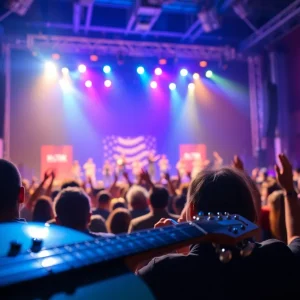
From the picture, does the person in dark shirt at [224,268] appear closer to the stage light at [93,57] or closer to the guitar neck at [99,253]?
the guitar neck at [99,253]

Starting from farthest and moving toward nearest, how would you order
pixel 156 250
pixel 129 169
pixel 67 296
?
pixel 129 169 < pixel 156 250 < pixel 67 296

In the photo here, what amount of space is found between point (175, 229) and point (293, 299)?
1.72 feet

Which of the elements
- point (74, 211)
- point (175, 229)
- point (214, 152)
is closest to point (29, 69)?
point (214, 152)

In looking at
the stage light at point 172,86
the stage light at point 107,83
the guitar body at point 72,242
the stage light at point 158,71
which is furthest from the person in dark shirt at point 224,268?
the stage light at point 172,86

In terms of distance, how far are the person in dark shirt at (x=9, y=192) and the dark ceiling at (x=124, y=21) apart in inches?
360

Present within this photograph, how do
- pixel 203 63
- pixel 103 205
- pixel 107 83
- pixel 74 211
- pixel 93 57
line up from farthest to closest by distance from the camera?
pixel 107 83
pixel 203 63
pixel 93 57
pixel 103 205
pixel 74 211

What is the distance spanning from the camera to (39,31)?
39.3 feet

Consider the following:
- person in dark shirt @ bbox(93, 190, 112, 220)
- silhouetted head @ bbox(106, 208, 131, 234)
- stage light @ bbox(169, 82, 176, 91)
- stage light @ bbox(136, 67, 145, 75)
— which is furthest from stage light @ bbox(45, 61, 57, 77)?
silhouetted head @ bbox(106, 208, 131, 234)

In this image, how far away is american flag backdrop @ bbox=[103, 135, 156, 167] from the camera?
14180 mm

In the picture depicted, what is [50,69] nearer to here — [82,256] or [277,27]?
[277,27]

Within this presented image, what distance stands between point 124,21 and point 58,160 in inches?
211

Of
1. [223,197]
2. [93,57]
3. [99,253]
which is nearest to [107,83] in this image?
[93,57]

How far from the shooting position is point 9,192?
1.71m

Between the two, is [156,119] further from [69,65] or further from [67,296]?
[67,296]
